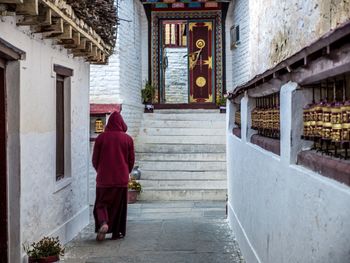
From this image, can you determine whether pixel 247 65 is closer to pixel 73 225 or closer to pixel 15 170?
pixel 73 225

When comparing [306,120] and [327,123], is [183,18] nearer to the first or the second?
[306,120]

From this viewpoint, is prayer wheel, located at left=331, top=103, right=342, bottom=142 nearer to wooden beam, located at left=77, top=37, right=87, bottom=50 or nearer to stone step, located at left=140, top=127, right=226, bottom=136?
wooden beam, located at left=77, top=37, right=87, bottom=50

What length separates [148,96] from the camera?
17031 mm

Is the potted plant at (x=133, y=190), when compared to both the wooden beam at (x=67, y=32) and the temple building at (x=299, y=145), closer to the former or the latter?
the temple building at (x=299, y=145)

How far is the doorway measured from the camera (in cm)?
1752

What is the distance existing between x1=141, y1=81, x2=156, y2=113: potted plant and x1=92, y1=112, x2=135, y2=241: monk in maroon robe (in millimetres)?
8060

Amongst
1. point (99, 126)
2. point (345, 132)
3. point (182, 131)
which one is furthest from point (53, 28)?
point (182, 131)

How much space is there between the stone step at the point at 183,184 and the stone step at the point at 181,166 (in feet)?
1.67

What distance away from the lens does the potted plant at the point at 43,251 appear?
6668 millimetres

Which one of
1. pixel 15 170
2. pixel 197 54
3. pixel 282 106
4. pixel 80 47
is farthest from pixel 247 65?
pixel 282 106

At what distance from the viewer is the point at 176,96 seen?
17.7m

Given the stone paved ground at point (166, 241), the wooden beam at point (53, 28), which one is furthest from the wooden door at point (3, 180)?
the stone paved ground at point (166, 241)

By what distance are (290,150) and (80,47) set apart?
194 inches

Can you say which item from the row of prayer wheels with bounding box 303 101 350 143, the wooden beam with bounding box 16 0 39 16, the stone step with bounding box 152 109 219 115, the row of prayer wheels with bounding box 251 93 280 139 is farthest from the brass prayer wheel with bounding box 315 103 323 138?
the stone step with bounding box 152 109 219 115
